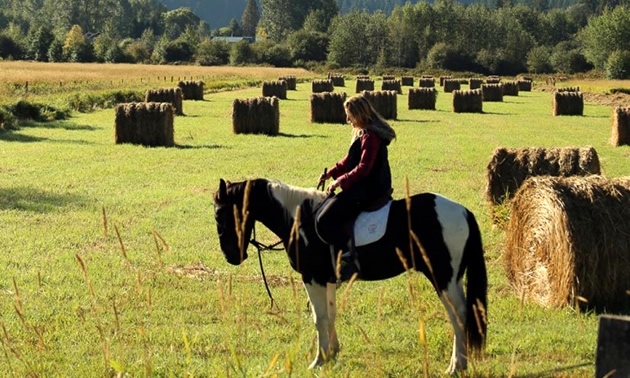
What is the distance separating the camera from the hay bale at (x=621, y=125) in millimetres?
25688

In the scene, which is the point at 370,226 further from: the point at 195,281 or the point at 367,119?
the point at 195,281

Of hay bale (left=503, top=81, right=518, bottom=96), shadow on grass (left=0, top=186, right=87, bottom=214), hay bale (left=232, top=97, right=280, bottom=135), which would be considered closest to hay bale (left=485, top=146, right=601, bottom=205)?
shadow on grass (left=0, top=186, right=87, bottom=214)

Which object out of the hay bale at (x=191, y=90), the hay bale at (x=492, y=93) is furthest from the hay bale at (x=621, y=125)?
the hay bale at (x=191, y=90)

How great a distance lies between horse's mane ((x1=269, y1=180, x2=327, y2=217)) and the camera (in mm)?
7121

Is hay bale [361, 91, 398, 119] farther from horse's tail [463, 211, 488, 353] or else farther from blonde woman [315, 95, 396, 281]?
horse's tail [463, 211, 488, 353]

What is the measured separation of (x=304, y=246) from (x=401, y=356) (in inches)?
47.3

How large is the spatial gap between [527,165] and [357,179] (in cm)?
747

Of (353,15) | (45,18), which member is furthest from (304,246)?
(45,18)

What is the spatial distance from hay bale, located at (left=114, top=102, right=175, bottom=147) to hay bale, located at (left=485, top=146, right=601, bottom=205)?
12.4 metres

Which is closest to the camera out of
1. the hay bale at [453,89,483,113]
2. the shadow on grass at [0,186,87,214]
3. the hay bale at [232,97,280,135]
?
the shadow on grass at [0,186,87,214]

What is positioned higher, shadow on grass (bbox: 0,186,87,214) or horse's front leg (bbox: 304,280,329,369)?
horse's front leg (bbox: 304,280,329,369)

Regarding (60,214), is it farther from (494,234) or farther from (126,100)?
(126,100)

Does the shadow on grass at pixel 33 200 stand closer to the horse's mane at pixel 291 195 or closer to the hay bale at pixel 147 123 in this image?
the hay bale at pixel 147 123

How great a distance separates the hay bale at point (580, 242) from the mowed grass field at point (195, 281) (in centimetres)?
16
